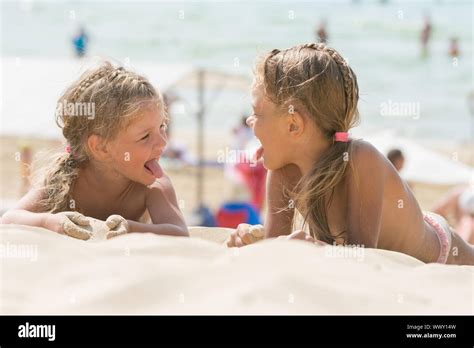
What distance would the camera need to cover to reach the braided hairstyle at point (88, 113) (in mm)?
3184

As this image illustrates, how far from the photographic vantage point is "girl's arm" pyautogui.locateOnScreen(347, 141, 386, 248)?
2803 mm

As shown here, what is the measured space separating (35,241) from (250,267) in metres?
0.74

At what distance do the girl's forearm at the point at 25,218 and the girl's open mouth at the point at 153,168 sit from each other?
1.52 feet

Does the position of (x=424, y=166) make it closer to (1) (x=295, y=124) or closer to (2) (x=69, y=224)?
(1) (x=295, y=124)

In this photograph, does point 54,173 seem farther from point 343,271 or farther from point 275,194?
point 343,271

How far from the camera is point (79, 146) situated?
3.33 meters

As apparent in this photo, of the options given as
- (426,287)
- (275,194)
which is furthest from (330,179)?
(426,287)

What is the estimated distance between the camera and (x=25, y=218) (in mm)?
3039

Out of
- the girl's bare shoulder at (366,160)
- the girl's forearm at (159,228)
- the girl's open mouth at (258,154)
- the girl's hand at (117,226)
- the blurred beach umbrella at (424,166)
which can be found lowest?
the blurred beach umbrella at (424,166)

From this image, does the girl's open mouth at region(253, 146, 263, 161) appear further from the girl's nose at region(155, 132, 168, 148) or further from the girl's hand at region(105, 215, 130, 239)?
the girl's hand at region(105, 215, 130, 239)

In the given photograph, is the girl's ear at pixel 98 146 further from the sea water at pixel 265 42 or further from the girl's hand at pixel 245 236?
the sea water at pixel 265 42

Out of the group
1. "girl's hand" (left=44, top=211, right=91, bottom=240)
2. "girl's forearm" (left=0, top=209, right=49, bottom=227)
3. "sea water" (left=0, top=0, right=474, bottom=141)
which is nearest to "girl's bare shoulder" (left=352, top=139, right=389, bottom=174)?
"girl's hand" (left=44, top=211, right=91, bottom=240)

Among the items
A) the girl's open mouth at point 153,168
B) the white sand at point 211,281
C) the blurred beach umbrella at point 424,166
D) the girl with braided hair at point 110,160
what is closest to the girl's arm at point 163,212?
the girl with braided hair at point 110,160
